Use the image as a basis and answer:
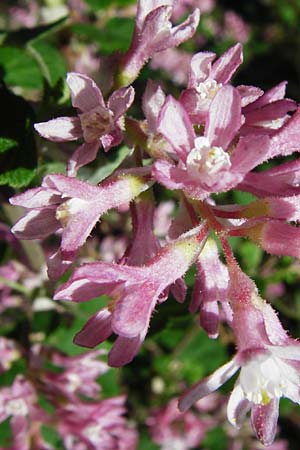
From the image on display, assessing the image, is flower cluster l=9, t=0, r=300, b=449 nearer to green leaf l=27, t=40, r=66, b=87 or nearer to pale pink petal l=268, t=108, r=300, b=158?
pale pink petal l=268, t=108, r=300, b=158

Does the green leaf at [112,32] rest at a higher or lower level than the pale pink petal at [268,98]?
lower

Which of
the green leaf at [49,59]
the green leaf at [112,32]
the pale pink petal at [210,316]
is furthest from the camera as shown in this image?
the green leaf at [112,32]

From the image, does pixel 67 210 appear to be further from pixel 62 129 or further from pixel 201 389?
pixel 201 389

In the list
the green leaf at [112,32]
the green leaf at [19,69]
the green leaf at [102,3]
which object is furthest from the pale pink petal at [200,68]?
the green leaf at [102,3]

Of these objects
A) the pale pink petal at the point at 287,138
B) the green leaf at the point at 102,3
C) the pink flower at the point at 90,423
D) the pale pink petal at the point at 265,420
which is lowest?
the pink flower at the point at 90,423

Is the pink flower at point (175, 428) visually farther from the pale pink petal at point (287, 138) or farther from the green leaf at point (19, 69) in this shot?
the pale pink petal at point (287, 138)

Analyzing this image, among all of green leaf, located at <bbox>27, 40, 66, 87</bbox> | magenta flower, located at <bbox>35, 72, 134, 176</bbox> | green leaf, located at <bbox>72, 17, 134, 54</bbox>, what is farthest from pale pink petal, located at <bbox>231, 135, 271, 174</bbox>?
green leaf, located at <bbox>72, 17, 134, 54</bbox>

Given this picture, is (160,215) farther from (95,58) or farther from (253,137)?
(253,137)

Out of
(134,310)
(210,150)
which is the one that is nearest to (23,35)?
(210,150)
